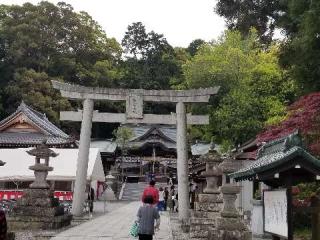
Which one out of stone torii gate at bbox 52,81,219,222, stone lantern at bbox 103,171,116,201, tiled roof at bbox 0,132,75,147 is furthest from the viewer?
stone lantern at bbox 103,171,116,201

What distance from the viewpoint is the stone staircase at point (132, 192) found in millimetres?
43875

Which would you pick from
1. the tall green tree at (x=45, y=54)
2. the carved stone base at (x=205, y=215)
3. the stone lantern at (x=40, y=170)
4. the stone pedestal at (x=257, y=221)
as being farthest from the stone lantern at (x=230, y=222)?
the tall green tree at (x=45, y=54)

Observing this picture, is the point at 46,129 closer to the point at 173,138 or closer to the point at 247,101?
the point at 247,101

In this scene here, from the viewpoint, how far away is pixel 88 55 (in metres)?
63.1

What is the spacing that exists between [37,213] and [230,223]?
802 cm

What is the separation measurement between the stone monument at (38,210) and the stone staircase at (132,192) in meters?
25.1

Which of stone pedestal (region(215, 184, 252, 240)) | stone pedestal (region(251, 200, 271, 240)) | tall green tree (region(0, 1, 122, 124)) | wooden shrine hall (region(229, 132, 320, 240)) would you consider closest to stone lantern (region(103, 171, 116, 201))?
tall green tree (region(0, 1, 122, 124))

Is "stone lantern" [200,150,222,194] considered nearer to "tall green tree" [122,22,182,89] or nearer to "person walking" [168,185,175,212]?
"person walking" [168,185,175,212]

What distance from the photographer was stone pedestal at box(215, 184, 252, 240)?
12062mm

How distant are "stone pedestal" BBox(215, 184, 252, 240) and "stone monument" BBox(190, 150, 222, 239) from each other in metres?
1.79

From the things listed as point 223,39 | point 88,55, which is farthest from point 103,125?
point 223,39

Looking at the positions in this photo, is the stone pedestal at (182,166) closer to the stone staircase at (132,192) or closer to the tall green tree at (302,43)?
the tall green tree at (302,43)

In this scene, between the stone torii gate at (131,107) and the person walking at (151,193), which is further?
the stone torii gate at (131,107)

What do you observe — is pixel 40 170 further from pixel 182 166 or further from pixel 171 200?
pixel 171 200
